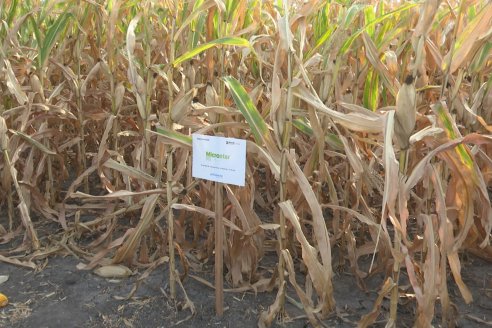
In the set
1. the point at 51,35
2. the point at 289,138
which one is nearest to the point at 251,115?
the point at 289,138

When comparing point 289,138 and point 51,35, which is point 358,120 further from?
point 51,35

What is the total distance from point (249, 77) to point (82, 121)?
31.4 inches

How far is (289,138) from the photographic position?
142 centimetres

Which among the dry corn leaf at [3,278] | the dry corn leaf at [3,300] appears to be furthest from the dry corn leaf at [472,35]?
the dry corn leaf at [3,278]

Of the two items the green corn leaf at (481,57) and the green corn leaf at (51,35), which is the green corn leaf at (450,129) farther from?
the green corn leaf at (51,35)

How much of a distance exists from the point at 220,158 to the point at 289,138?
0.21m

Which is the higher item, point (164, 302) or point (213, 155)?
point (213, 155)

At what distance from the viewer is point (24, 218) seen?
213 centimetres

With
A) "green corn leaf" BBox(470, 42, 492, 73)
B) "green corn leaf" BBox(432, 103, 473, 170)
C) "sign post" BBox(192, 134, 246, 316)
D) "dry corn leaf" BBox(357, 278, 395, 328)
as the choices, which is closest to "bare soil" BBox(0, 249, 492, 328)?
"dry corn leaf" BBox(357, 278, 395, 328)

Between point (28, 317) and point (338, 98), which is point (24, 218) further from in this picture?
point (338, 98)

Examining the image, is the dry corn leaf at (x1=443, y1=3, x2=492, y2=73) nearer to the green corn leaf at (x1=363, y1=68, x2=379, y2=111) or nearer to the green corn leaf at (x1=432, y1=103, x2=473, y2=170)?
the green corn leaf at (x1=432, y1=103, x2=473, y2=170)

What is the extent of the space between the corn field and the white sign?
5cm

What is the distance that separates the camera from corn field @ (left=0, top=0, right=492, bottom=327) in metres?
1.34

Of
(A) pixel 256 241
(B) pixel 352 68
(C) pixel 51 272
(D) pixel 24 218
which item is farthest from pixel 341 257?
(D) pixel 24 218
